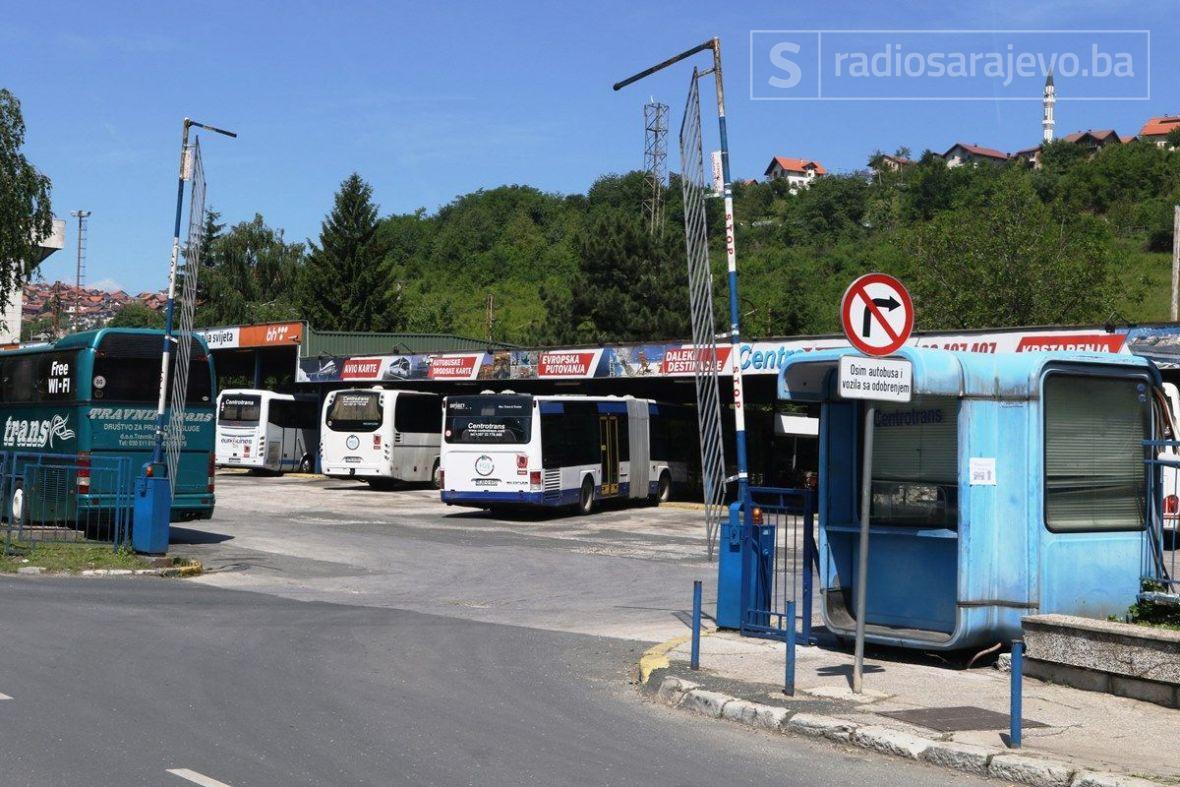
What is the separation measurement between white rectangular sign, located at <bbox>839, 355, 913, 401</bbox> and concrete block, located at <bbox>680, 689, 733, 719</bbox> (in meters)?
2.32

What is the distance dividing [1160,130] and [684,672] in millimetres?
180635

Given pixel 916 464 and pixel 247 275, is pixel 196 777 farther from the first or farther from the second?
pixel 247 275

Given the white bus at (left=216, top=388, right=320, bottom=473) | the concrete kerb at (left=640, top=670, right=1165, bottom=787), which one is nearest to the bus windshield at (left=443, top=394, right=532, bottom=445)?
the white bus at (left=216, top=388, right=320, bottom=473)

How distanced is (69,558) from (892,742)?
46.1ft

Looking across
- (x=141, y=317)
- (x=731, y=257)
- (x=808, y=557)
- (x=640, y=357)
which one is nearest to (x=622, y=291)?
(x=640, y=357)

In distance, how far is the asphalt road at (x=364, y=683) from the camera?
7.02 metres

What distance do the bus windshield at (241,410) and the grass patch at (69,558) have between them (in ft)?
88.5

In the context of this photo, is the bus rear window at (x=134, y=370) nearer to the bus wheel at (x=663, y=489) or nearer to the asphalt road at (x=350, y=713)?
the asphalt road at (x=350, y=713)

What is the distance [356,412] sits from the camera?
3894cm

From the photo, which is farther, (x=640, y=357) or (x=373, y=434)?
(x=373, y=434)

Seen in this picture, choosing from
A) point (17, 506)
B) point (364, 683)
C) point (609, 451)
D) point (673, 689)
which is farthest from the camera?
point (609, 451)

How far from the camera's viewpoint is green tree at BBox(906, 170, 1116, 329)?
Result: 2378 inches

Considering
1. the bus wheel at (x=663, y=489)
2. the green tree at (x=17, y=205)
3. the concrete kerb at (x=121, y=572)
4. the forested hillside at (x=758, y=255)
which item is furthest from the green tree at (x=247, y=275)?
the concrete kerb at (x=121, y=572)

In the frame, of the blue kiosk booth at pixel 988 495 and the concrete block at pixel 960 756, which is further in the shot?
the blue kiosk booth at pixel 988 495
